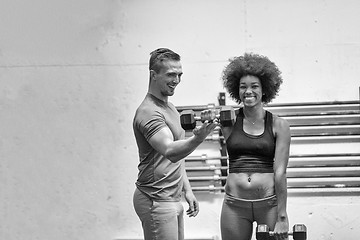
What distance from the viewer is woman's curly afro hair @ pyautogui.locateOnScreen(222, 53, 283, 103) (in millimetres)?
3271

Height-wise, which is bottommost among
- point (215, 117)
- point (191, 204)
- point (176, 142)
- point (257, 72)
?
point (191, 204)

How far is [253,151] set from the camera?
123 inches

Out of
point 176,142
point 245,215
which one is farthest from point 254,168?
point 176,142

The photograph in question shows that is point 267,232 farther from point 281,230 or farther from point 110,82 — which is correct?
point 110,82

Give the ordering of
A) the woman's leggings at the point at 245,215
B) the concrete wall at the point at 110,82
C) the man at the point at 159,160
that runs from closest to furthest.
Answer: the man at the point at 159,160 < the woman's leggings at the point at 245,215 < the concrete wall at the point at 110,82

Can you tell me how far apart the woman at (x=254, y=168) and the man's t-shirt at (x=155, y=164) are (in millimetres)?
367

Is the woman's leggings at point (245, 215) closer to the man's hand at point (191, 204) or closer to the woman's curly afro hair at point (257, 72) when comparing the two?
the man's hand at point (191, 204)

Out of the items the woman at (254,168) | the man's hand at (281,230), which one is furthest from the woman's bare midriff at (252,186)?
the man's hand at (281,230)

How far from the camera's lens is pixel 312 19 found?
13.8 ft

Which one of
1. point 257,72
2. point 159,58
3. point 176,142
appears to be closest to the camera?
point 176,142

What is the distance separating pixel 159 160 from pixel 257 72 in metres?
0.80

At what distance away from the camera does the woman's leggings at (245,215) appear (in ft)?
10.1

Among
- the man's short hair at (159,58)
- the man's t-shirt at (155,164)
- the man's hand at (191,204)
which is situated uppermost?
the man's short hair at (159,58)

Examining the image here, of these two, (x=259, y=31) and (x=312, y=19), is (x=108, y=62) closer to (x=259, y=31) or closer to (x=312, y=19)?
(x=259, y=31)
